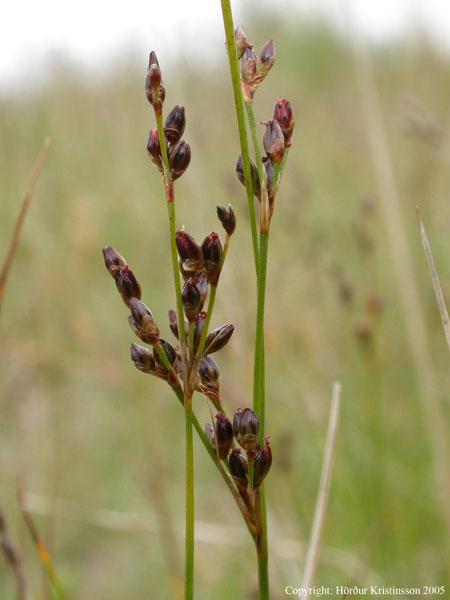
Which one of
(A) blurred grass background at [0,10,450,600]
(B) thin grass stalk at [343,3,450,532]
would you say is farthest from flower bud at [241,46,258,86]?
(B) thin grass stalk at [343,3,450,532]

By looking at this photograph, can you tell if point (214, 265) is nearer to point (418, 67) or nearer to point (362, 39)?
point (362, 39)


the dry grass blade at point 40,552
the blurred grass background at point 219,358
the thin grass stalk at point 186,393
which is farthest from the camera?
the blurred grass background at point 219,358

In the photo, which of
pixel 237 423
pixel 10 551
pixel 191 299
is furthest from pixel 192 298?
pixel 10 551

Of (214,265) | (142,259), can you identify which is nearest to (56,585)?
(214,265)

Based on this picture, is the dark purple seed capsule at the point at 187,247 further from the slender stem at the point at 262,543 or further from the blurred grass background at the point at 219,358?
the blurred grass background at the point at 219,358

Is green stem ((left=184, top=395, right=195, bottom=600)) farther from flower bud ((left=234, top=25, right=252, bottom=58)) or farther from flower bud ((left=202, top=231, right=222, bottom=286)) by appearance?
flower bud ((left=234, top=25, right=252, bottom=58))

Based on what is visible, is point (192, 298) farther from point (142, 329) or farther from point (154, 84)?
point (154, 84)

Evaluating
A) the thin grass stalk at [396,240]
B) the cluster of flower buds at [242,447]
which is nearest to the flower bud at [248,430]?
the cluster of flower buds at [242,447]
